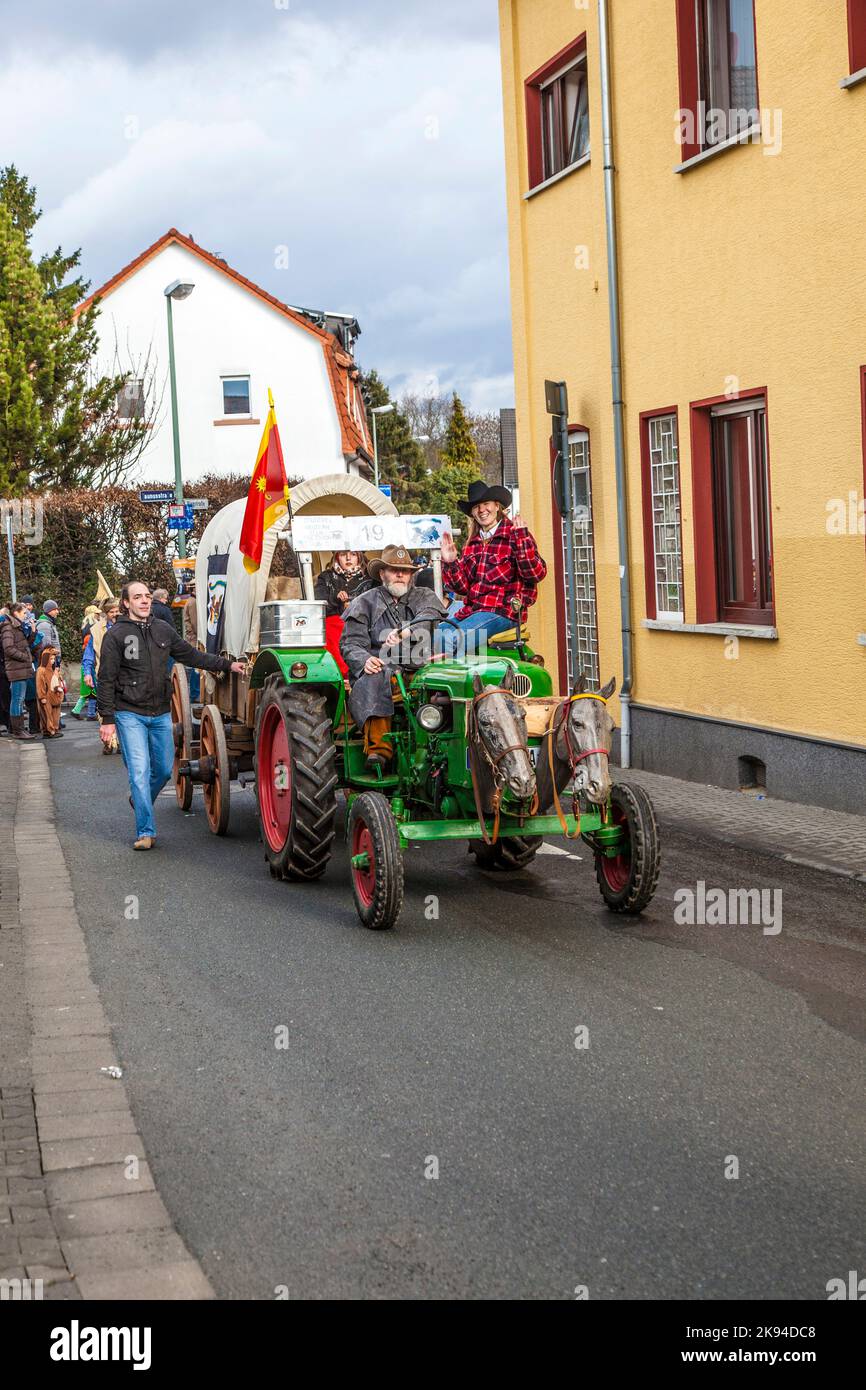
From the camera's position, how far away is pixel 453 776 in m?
8.00

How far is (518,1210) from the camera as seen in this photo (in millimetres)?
4340

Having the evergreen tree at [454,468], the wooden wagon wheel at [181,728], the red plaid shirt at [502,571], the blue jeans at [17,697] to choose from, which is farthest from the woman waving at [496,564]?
the evergreen tree at [454,468]

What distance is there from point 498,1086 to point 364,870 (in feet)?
8.93

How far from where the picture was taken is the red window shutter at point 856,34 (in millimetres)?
10930

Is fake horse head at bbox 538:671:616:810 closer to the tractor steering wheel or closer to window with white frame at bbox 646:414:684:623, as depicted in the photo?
the tractor steering wheel

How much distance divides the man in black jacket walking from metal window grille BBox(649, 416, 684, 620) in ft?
16.3

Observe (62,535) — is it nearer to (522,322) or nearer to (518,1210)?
(522,322)

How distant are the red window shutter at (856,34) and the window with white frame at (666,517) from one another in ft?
13.0

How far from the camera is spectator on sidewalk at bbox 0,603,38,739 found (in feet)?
67.9

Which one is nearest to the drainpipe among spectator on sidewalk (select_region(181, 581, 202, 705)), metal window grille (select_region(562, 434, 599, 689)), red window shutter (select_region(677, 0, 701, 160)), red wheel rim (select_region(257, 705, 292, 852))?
metal window grille (select_region(562, 434, 599, 689))

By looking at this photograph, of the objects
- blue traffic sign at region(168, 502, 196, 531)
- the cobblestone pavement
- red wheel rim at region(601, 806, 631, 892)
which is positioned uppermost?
blue traffic sign at region(168, 502, 196, 531)

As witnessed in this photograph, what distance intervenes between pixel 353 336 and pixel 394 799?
50.2 m

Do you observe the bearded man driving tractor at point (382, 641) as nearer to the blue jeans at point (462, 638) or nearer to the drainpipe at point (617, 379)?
the blue jeans at point (462, 638)
